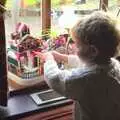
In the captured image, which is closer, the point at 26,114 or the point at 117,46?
the point at 117,46

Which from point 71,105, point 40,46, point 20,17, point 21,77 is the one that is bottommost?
point 71,105

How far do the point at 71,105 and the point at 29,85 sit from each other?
0.76ft

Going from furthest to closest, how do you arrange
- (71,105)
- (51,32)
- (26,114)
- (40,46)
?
(51,32) < (40,46) < (71,105) < (26,114)

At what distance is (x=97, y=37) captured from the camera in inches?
43.7

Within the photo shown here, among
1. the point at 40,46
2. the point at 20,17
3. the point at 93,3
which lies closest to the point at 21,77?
the point at 40,46

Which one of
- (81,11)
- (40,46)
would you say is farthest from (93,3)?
(40,46)

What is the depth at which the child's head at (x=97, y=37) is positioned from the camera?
1.11 meters

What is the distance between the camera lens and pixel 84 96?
3.72 ft

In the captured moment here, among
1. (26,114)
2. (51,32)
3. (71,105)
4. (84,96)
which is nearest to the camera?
(84,96)

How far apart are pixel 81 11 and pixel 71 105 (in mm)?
670

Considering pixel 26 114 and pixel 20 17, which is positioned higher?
pixel 20 17

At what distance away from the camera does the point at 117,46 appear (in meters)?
1.15

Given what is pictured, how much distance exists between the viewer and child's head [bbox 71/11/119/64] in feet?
3.65

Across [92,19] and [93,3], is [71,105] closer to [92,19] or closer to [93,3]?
[92,19]
